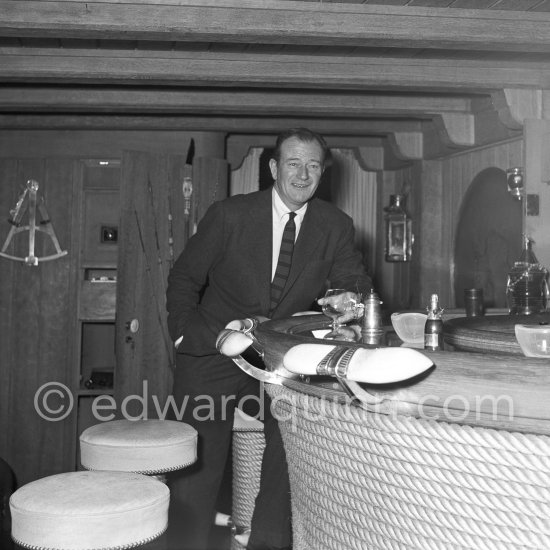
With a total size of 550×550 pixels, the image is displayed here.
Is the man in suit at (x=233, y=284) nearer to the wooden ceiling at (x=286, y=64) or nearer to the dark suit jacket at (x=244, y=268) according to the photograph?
Answer: the dark suit jacket at (x=244, y=268)

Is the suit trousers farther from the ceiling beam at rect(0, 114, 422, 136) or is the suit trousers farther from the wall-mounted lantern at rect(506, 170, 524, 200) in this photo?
the ceiling beam at rect(0, 114, 422, 136)

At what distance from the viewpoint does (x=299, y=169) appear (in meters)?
2.96

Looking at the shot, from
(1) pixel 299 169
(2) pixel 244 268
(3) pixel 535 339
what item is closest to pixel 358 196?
(1) pixel 299 169

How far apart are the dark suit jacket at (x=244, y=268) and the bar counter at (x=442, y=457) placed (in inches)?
76.9

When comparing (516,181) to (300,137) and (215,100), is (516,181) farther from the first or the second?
(300,137)

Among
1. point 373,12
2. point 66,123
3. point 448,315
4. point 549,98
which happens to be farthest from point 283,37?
point 66,123

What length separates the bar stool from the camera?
2238mm

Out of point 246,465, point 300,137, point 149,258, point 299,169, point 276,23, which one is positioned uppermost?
point 276,23

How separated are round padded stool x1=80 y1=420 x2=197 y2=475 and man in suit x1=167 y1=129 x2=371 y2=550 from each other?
58cm

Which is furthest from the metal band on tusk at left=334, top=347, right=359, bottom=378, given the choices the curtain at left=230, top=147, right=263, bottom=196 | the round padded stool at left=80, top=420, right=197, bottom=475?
the curtain at left=230, top=147, right=263, bottom=196

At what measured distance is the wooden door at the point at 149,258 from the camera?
5.61 meters

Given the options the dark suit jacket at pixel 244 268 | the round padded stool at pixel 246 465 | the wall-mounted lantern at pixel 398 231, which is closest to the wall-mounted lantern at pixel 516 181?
the wall-mounted lantern at pixel 398 231

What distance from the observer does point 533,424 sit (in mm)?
699

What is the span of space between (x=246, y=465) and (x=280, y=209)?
1060mm
